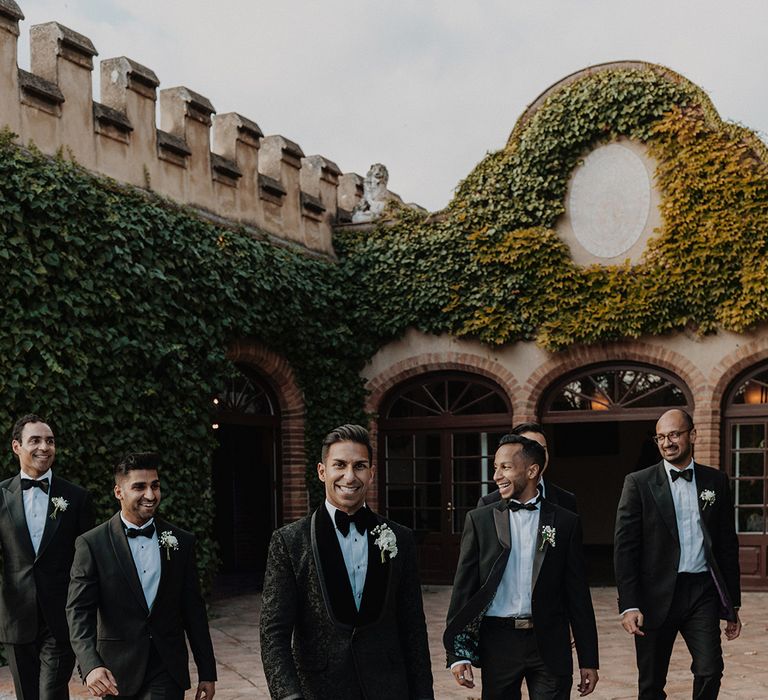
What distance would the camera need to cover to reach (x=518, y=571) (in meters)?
4.52

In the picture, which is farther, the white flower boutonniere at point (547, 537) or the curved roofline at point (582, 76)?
the curved roofline at point (582, 76)

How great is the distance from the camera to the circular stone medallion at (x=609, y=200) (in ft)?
41.4

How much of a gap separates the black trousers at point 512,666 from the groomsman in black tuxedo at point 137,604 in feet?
3.84

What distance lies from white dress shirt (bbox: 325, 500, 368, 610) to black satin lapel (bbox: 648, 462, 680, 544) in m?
2.37

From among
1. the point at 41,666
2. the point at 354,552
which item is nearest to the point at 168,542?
the point at 354,552

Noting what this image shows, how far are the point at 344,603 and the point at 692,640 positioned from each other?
102 inches

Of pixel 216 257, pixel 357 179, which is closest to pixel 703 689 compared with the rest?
pixel 216 257

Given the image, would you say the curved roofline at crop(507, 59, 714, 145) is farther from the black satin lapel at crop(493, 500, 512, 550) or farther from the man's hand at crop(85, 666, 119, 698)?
the man's hand at crop(85, 666, 119, 698)

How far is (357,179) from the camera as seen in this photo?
16.5 m

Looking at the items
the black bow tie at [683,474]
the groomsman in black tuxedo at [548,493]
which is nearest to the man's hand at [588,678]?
the black bow tie at [683,474]

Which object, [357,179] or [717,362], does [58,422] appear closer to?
[717,362]

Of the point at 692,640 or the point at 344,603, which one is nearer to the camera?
the point at 344,603

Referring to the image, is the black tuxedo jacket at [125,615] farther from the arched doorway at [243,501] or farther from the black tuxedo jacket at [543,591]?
the arched doorway at [243,501]

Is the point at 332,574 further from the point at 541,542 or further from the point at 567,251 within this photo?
the point at 567,251
